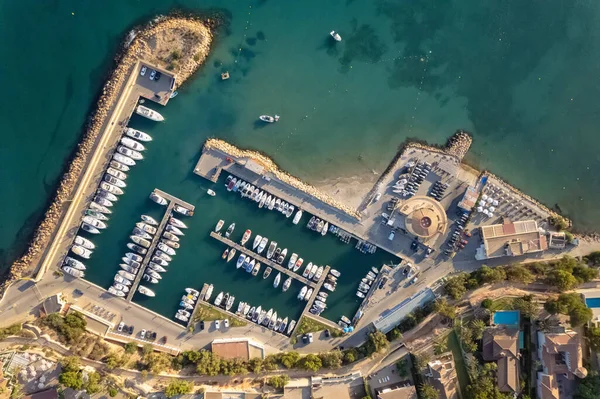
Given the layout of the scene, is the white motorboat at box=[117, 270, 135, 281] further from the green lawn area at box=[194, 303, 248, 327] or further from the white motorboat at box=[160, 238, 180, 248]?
the green lawn area at box=[194, 303, 248, 327]

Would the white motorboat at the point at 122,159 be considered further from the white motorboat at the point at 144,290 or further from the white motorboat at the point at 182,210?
the white motorboat at the point at 144,290

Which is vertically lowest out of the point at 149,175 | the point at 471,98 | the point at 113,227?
the point at 113,227

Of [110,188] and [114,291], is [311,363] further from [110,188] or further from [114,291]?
[110,188]

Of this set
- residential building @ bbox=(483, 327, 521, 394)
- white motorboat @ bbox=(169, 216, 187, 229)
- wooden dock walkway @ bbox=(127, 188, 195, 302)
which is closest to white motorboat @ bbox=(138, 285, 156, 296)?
wooden dock walkway @ bbox=(127, 188, 195, 302)

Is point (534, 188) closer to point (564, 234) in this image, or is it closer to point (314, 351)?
point (564, 234)

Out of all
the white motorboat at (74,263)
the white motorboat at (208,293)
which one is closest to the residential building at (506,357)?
the white motorboat at (208,293)

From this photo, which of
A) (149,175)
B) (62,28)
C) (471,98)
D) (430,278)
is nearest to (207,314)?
(149,175)

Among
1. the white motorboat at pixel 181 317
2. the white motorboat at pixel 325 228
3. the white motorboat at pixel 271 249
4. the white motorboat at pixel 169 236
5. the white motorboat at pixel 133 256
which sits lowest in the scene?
the white motorboat at pixel 181 317
